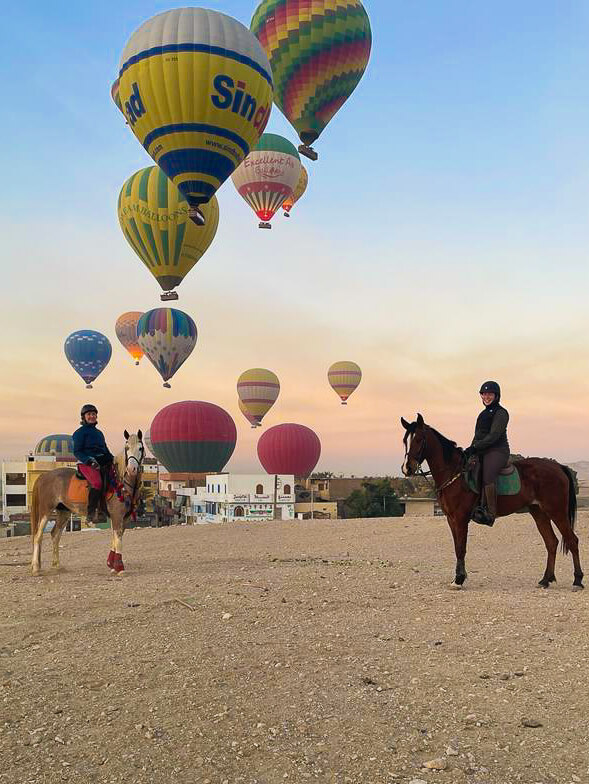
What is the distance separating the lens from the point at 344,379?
310ft

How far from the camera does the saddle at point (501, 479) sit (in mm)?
12328

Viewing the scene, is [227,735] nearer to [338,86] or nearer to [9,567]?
[9,567]

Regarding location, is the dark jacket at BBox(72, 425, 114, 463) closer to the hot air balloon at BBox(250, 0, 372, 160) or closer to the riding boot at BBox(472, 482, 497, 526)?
the riding boot at BBox(472, 482, 497, 526)

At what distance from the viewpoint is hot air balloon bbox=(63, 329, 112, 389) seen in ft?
269

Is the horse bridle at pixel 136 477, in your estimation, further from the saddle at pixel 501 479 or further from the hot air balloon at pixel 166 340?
the hot air balloon at pixel 166 340

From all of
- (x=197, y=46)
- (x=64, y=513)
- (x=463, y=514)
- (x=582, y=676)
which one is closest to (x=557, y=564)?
(x=463, y=514)

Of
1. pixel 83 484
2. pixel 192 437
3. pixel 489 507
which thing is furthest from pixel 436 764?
pixel 192 437

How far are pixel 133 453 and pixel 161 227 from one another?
104 ft

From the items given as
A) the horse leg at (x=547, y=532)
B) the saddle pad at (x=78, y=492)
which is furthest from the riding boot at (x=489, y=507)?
the saddle pad at (x=78, y=492)

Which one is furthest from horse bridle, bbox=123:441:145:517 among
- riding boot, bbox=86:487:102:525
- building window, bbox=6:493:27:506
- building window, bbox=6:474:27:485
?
building window, bbox=6:474:27:485

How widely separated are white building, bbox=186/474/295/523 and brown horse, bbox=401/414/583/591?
57712mm

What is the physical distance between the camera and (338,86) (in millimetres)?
43281

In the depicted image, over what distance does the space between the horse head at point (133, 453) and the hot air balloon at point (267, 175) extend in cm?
4367

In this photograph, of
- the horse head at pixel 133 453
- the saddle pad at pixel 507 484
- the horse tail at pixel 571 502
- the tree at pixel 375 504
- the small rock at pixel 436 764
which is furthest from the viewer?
the tree at pixel 375 504
